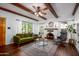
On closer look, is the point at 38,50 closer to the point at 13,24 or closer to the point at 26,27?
the point at 26,27

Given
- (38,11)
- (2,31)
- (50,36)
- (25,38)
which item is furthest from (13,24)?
(50,36)

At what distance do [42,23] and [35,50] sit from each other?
2.34ft

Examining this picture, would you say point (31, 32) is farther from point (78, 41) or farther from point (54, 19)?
point (78, 41)

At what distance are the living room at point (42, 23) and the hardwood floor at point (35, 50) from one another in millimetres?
28

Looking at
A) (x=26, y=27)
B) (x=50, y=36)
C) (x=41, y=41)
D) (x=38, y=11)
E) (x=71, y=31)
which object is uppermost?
(x=38, y=11)

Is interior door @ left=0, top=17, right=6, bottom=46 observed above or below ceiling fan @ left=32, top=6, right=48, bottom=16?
below

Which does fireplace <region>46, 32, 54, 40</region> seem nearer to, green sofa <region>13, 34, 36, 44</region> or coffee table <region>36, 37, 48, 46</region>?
coffee table <region>36, 37, 48, 46</region>

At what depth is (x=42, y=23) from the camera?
9.11 ft

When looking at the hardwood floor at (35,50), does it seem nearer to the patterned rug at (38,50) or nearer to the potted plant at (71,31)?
the patterned rug at (38,50)

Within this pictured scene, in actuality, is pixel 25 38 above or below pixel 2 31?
below

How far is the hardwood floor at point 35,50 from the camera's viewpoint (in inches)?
104

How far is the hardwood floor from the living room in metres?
0.03

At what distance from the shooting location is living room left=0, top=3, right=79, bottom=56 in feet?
8.73

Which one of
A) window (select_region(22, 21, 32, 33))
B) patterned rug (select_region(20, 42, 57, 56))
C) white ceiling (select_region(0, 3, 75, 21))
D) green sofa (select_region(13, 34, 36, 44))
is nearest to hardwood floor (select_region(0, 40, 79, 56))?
patterned rug (select_region(20, 42, 57, 56))
